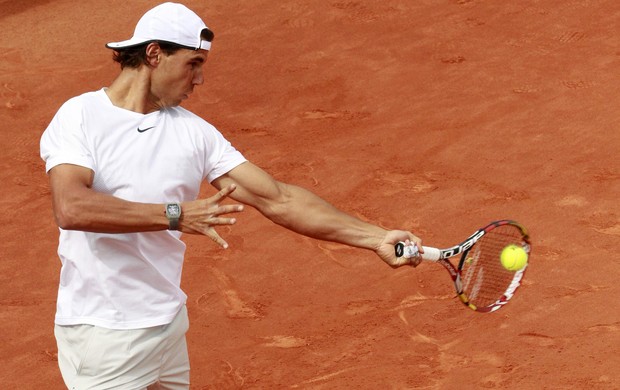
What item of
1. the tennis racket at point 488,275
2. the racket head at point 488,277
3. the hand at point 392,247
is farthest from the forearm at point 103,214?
the racket head at point 488,277

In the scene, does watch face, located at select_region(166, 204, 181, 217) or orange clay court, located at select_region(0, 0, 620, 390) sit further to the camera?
orange clay court, located at select_region(0, 0, 620, 390)

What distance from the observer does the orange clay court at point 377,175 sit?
6.75 metres

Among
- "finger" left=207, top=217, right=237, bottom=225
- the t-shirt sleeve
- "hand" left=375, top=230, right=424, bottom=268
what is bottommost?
"hand" left=375, top=230, right=424, bottom=268

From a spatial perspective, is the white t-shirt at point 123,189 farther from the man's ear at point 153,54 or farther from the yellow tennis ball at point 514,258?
the yellow tennis ball at point 514,258

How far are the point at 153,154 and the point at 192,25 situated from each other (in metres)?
0.57

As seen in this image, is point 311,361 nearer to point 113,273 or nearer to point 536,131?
point 113,273

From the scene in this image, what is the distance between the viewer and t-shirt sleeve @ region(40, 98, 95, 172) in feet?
13.9

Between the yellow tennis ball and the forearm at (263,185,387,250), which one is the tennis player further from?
the yellow tennis ball

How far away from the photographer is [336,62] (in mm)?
10891

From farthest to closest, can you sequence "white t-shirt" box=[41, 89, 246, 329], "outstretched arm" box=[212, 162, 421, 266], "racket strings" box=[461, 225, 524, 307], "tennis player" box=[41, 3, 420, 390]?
"racket strings" box=[461, 225, 524, 307], "outstretched arm" box=[212, 162, 421, 266], "white t-shirt" box=[41, 89, 246, 329], "tennis player" box=[41, 3, 420, 390]

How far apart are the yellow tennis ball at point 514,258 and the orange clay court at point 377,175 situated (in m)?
1.00

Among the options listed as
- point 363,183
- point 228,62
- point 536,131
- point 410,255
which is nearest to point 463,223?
point 363,183

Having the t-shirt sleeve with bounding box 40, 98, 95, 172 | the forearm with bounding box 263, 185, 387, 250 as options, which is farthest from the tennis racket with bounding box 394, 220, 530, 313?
the t-shirt sleeve with bounding box 40, 98, 95, 172

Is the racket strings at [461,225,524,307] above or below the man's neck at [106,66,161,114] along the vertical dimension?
below
